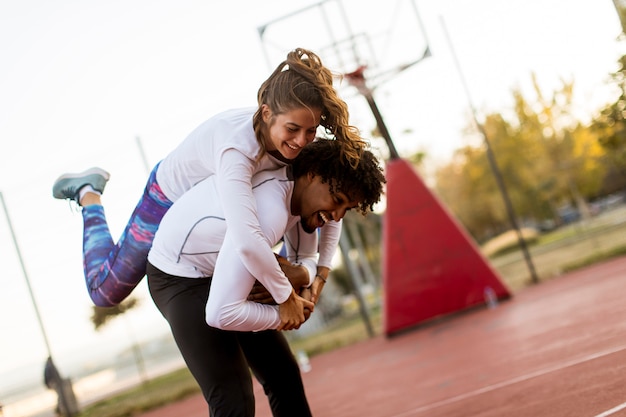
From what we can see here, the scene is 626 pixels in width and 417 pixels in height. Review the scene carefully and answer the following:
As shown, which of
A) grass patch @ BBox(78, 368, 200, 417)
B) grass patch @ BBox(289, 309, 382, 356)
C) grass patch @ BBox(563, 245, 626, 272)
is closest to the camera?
grass patch @ BBox(78, 368, 200, 417)

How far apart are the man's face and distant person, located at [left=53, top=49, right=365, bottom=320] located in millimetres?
125

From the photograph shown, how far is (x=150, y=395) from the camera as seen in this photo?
9250 mm

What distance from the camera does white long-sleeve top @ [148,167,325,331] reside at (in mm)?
2344

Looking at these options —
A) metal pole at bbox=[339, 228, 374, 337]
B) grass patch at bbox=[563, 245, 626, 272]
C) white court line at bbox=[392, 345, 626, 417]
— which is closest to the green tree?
grass patch at bbox=[563, 245, 626, 272]

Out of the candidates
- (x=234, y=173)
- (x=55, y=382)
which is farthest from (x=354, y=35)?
(x=234, y=173)

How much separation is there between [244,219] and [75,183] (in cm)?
137

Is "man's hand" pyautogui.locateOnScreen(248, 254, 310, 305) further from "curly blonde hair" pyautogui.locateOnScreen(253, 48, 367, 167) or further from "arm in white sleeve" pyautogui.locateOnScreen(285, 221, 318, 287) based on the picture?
"curly blonde hair" pyautogui.locateOnScreen(253, 48, 367, 167)

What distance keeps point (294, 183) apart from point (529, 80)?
20.7 m

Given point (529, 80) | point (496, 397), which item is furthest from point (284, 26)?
point (529, 80)

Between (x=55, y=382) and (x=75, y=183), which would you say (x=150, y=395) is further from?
(x=75, y=183)

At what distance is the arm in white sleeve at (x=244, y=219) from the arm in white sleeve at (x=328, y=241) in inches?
21.8

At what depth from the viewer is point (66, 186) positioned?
3.36 metres

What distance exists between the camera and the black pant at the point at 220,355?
8.13ft

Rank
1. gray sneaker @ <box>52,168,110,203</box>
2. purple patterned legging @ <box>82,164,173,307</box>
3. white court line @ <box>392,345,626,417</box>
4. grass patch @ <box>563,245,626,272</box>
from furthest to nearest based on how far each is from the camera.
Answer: grass patch @ <box>563,245,626,272</box> → white court line @ <box>392,345,626,417</box> → gray sneaker @ <box>52,168,110,203</box> → purple patterned legging @ <box>82,164,173,307</box>
